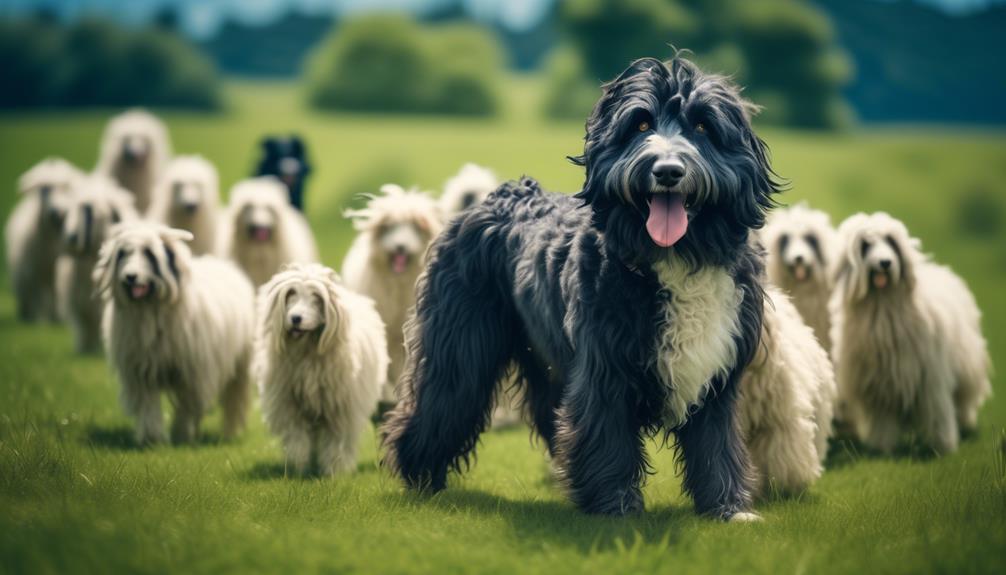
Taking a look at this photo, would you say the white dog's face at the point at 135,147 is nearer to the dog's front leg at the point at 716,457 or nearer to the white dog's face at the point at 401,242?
the white dog's face at the point at 401,242

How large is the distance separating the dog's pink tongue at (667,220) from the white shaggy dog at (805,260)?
3925mm

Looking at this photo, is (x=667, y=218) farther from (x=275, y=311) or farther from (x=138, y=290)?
(x=138, y=290)

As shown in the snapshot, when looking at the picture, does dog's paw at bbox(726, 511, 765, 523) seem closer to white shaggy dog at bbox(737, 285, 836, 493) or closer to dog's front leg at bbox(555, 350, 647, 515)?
dog's front leg at bbox(555, 350, 647, 515)

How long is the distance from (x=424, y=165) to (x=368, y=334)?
2196 centimetres

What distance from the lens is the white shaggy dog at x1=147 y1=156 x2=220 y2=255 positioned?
12.6 meters

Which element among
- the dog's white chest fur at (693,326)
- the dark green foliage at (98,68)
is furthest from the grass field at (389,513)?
the dark green foliage at (98,68)

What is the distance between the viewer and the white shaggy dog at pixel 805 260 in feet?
28.5

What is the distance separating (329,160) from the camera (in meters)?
30.7

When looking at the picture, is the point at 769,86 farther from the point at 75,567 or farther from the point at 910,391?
the point at 75,567

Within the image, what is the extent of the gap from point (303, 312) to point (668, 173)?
3.27 meters

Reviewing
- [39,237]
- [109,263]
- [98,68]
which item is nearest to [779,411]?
[109,263]

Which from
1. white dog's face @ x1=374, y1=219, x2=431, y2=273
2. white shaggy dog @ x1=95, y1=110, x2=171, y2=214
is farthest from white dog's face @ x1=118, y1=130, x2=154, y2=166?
white dog's face @ x1=374, y1=219, x2=431, y2=273

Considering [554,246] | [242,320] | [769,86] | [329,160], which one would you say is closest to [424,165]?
[329,160]

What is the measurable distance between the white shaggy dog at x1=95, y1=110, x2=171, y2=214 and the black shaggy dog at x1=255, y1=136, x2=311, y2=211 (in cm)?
316
